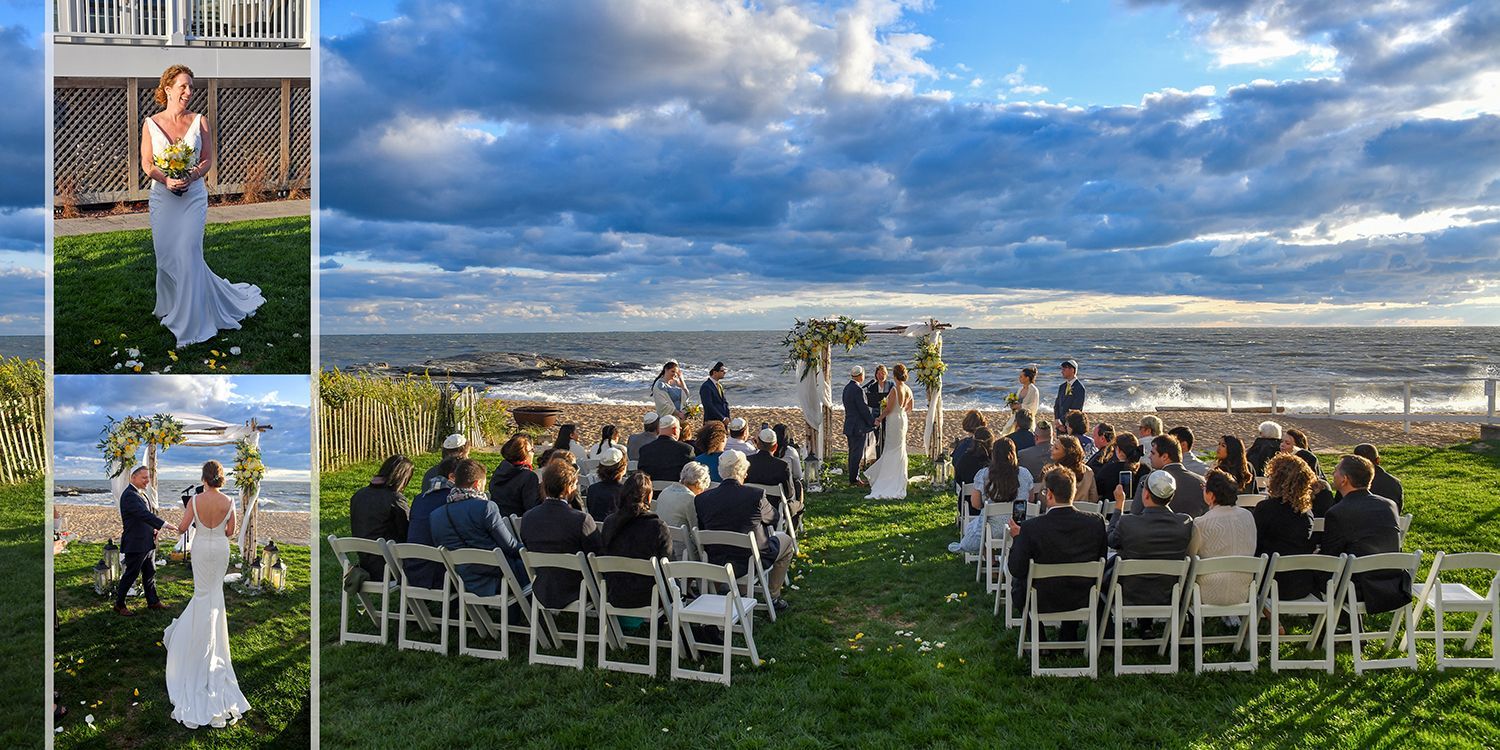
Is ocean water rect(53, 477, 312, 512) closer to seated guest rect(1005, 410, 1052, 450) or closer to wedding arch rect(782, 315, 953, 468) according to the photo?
seated guest rect(1005, 410, 1052, 450)

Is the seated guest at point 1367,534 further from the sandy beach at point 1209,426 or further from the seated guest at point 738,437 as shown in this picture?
the sandy beach at point 1209,426

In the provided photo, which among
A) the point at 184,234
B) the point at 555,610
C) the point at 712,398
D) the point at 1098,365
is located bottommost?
the point at 555,610

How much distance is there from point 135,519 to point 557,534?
9.49ft

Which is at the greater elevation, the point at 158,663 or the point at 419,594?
the point at 158,663

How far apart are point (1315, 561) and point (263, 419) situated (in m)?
5.66

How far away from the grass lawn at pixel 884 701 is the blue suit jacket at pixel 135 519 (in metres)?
2.21

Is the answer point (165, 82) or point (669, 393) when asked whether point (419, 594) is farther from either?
point (669, 393)

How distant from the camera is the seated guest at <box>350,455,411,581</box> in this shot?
614 cm

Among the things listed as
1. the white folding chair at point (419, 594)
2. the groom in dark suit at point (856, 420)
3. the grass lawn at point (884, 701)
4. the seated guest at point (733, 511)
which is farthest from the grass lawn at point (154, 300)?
the groom in dark suit at point (856, 420)

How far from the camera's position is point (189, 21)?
273 centimetres

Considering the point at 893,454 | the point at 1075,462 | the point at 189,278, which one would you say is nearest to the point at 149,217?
the point at 189,278

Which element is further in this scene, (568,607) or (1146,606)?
(568,607)

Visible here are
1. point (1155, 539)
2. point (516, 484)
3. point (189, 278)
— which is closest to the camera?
point (189, 278)

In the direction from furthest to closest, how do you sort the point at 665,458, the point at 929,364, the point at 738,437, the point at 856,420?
the point at 929,364 < the point at 856,420 < the point at 738,437 < the point at 665,458
